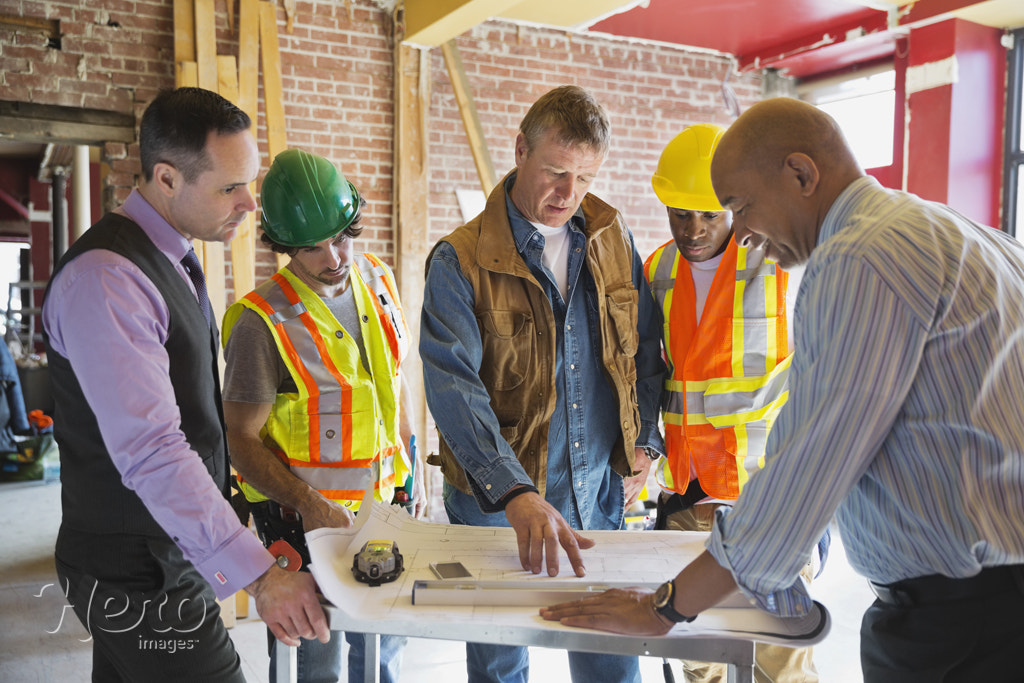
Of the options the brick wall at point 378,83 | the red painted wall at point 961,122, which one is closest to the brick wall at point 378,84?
the brick wall at point 378,83

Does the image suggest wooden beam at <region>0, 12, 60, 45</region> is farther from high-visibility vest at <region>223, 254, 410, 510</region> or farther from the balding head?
the balding head

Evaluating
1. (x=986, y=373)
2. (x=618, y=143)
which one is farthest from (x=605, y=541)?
(x=618, y=143)

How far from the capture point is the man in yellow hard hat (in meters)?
2.55

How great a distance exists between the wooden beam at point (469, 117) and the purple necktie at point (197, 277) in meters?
3.36

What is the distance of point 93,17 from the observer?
4.62 m

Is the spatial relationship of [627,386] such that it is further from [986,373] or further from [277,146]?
[277,146]

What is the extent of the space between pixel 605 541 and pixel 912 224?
3.23 feet

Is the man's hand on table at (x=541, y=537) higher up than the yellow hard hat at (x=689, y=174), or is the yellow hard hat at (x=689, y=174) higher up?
the yellow hard hat at (x=689, y=174)

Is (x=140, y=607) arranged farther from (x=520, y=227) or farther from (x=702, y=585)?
(x=520, y=227)

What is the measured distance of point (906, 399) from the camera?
1244mm

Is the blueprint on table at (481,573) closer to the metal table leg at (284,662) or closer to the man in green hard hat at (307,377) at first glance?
the metal table leg at (284,662)

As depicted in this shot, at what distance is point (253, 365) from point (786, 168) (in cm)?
166

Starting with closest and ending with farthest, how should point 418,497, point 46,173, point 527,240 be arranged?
point 527,240 → point 418,497 → point 46,173

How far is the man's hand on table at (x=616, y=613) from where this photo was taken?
1403 millimetres
